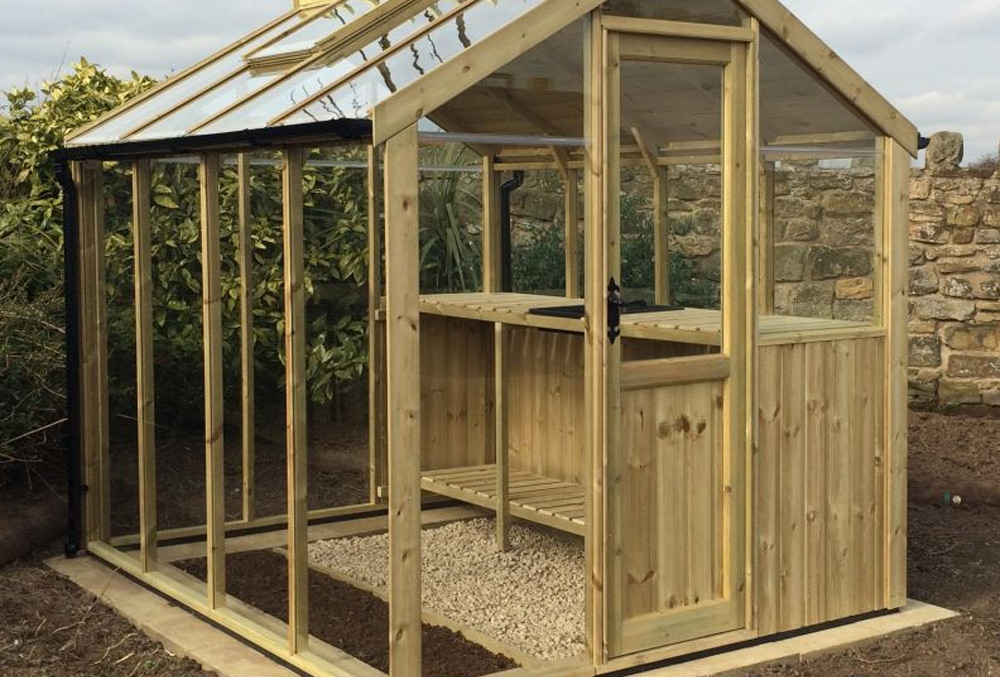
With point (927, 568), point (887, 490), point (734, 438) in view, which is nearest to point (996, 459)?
point (927, 568)

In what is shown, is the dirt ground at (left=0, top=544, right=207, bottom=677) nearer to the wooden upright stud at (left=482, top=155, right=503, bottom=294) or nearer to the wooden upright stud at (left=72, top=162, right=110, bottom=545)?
the wooden upright stud at (left=72, top=162, right=110, bottom=545)

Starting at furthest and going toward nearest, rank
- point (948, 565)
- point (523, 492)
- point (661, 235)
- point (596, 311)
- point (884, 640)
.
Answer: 1. point (948, 565)
2. point (523, 492)
3. point (884, 640)
4. point (661, 235)
5. point (596, 311)

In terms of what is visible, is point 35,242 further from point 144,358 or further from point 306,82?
point 306,82

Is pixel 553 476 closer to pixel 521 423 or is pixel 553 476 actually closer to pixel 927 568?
pixel 521 423

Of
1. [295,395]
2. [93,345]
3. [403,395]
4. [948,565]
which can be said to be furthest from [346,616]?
[948,565]

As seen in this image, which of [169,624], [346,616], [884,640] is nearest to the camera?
[884,640]

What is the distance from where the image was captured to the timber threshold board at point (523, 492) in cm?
611

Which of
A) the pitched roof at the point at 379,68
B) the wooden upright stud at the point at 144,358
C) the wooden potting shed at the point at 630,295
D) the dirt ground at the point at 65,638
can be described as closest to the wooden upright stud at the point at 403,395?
the wooden potting shed at the point at 630,295

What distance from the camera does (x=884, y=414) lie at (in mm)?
5805

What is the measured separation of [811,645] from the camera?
5469 mm

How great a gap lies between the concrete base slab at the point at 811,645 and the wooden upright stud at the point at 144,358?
8.15ft

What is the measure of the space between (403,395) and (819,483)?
1.96 meters

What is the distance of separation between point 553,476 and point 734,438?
162 centimetres

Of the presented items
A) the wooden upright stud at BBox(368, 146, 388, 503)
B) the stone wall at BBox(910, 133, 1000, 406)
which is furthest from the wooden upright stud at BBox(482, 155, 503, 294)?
the stone wall at BBox(910, 133, 1000, 406)
